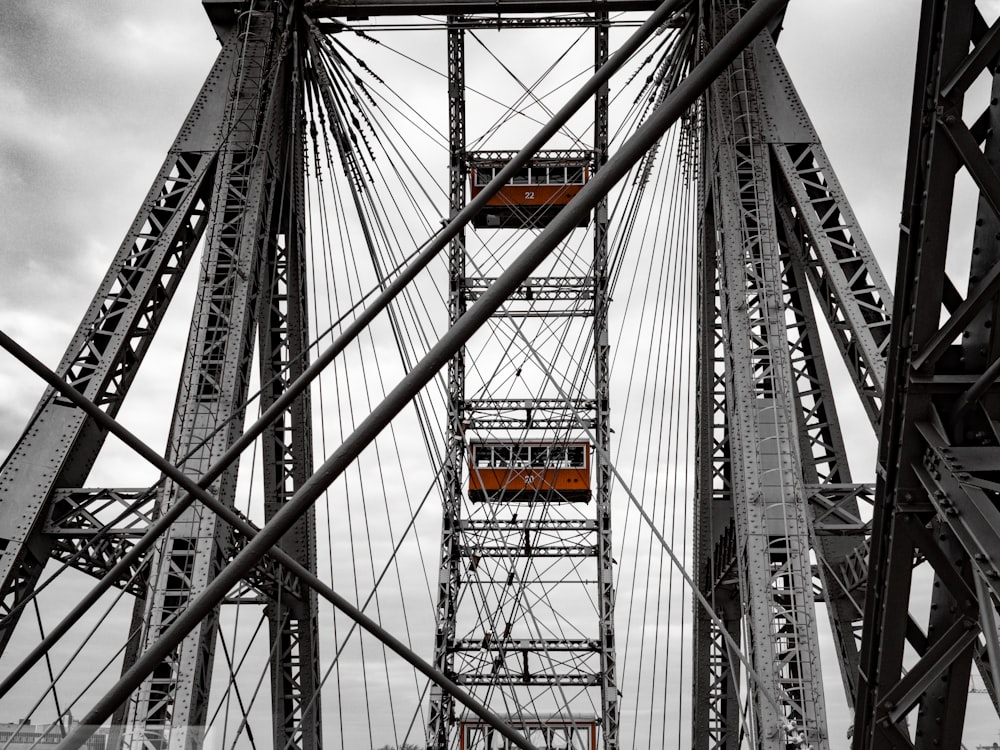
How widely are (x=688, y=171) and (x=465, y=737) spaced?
12627 mm

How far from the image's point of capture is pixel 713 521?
16156 mm

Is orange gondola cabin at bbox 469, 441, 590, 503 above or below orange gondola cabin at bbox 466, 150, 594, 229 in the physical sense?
below

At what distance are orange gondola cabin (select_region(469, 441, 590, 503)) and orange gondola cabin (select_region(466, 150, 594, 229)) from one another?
4996mm

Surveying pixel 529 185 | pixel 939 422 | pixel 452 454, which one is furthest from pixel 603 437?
pixel 939 422

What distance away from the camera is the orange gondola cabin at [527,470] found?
2381 cm

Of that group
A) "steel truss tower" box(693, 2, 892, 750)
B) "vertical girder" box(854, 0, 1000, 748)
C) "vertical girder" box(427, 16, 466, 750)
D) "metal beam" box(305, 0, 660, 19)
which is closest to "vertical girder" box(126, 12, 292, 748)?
"metal beam" box(305, 0, 660, 19)

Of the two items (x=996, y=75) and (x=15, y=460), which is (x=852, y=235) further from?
(x=15, y=460)

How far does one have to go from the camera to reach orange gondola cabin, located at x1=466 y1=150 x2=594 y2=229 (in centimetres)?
2289

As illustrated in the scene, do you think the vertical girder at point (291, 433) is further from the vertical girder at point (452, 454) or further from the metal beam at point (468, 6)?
the vertical girder at point (452, 454)

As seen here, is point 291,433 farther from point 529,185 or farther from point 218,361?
point 529,185

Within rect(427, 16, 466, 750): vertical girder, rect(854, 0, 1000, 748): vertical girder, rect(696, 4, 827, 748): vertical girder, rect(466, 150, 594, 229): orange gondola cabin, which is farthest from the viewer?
rect(466, 150, 594, 229): orange gondola cabin

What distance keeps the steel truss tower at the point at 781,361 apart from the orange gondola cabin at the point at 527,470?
8.58 metres

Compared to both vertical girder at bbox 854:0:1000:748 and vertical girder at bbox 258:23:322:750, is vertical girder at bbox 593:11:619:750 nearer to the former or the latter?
vertical girder at bbox 258:23:322:750

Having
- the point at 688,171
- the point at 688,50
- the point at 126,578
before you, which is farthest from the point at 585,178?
the point at 126,578
